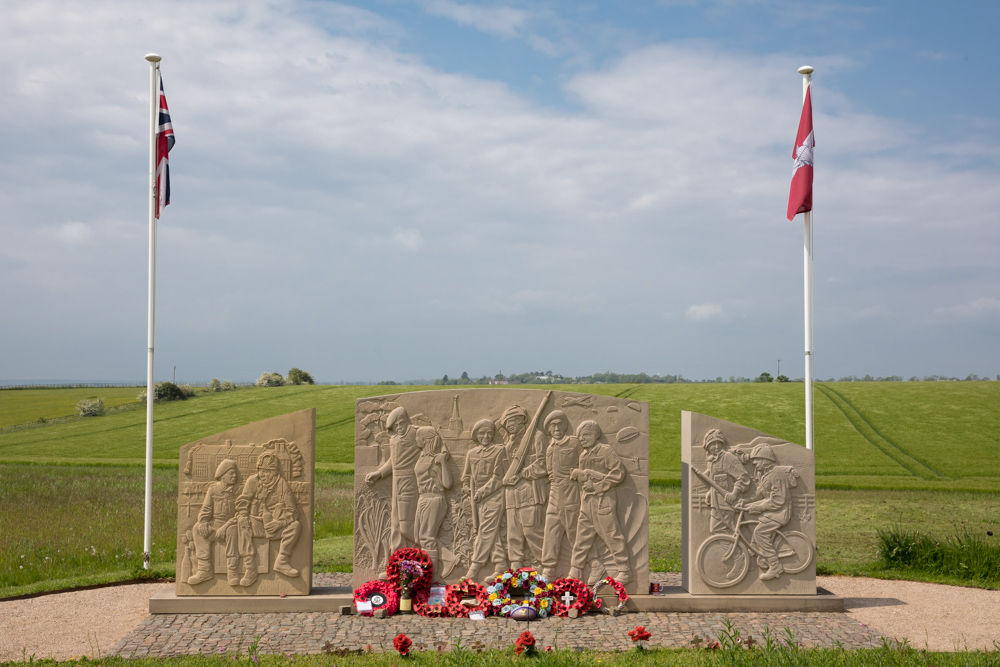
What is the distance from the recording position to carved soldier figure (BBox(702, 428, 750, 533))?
10367 millimetres

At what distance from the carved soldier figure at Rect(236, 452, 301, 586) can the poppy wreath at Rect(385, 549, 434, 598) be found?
56.2 inches

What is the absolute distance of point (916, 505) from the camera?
18.4 m

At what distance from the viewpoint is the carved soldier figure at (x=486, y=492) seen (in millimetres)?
10312

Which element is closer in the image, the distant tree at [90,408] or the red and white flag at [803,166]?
the red and white flag at [803,166]

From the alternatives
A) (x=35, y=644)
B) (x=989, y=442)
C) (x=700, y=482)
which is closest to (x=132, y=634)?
(x=35, y=644)

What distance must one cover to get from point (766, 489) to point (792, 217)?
4603 millimetres

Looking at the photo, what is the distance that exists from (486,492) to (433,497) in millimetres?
807

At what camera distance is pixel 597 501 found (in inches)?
406

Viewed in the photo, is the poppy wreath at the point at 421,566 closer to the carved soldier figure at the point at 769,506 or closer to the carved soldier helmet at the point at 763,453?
the carved soldier figure at the point at 769,506

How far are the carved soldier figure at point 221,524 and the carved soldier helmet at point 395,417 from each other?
7.77 feet

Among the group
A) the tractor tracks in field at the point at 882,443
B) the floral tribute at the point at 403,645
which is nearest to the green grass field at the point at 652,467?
the tractor tracks in field at the point at 882,443

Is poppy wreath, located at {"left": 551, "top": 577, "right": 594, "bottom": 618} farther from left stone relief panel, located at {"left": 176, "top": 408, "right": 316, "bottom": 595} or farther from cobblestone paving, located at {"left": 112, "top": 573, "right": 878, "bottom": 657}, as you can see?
left stone relief panel, located at {"left": 176, "top": 408, "right": 316, "bottom": 595}

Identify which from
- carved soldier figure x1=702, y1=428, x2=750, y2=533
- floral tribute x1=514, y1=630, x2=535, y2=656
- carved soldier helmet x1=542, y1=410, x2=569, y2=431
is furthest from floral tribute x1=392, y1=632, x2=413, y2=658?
carved soldier figure x1=702, y1=428, x2=750, y2=533

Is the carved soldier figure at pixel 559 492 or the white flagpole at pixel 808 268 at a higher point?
the white flagpole at pixel 808 268
